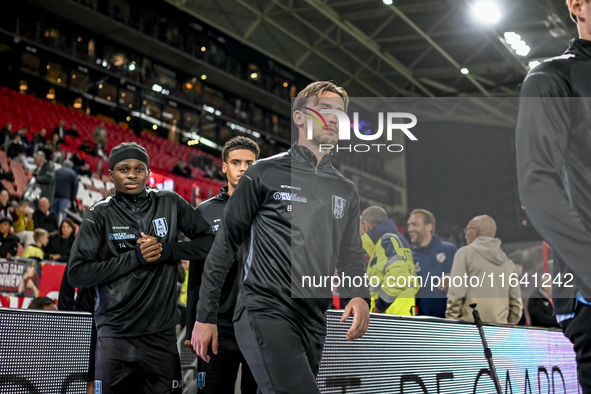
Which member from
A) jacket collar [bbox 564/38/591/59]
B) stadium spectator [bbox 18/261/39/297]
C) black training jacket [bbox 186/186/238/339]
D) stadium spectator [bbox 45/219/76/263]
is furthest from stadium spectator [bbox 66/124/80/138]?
jacket collar [bbox 564/38/591/59]

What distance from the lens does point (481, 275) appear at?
4754 millimetres

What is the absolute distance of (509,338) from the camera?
4301 millimetres

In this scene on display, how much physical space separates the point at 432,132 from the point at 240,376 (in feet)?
18.8

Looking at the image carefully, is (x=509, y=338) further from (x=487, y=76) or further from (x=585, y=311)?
(x=487, y=76)

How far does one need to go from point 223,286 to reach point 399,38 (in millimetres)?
17939

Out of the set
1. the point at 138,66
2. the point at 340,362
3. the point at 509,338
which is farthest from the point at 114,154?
the point at 138,66

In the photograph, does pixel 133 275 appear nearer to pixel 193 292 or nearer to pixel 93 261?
pixel 93 261

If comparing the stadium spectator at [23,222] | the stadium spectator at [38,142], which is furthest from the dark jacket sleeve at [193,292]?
the stadium spectator at [38,142]

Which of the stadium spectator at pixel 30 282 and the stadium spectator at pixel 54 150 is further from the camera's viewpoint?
the stadium spectator at pixel 54 150

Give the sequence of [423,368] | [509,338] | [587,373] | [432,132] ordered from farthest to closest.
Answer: [432,132] < [509,338] < [423,368] < [587,373]

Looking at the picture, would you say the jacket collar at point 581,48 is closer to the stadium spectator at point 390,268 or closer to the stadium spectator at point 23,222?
the stadium spectator at point 390,268

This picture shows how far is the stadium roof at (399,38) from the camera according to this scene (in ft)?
56.4

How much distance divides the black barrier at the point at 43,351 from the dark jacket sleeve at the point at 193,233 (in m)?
0.63

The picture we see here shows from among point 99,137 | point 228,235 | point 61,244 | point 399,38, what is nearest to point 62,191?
point 61,244
